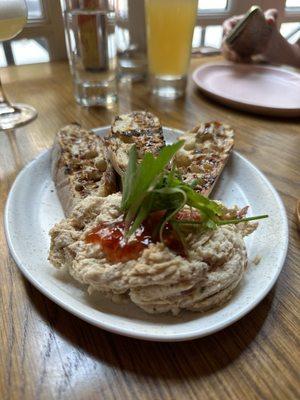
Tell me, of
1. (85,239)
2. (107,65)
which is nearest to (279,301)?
(85,239)

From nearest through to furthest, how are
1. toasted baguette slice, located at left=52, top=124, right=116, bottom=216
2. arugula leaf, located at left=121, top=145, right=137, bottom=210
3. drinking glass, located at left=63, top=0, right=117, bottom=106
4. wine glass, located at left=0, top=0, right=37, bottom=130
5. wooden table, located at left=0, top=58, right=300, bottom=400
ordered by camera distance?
1. wooden table, located at left=0, top=58, right=300, bottom=400
2. arugula leaf, located at left=121, top=145, right=137, bottom=210
3. toasted baguette slice, located at left=52, top=124, right=116, bottom=216
4. wine glass, located at left=0, top=0, right=37, bottom=130
5. drinking glass, located at left=63, top=0, right=117, bottom=106

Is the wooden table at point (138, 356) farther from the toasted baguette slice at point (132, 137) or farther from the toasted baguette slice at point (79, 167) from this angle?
the toasted baguette slice at point (132, 137)

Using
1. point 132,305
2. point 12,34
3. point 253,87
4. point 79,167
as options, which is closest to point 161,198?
point 132,305

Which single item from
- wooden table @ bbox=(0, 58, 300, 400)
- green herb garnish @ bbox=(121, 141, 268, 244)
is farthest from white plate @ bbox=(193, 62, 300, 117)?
green herb garnish @ bbox=(121, 141, 268, 244)

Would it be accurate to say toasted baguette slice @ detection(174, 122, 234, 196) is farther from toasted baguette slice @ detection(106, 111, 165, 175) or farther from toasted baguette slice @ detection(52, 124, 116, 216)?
toasted baguette slice @ detection(52, 124, 116, 216)

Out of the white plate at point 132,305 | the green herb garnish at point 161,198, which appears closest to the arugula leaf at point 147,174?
the green herb garnish at point 161,198

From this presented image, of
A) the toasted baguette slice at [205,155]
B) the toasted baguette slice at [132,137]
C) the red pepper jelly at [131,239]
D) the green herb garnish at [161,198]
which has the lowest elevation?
the toasted baguette slice at [205,155]
